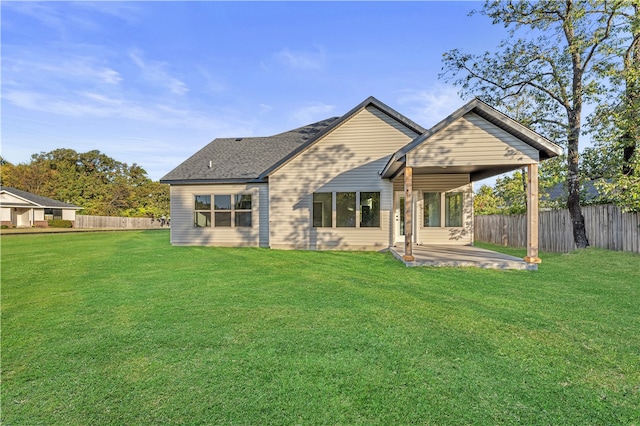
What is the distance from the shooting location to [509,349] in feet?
10.1

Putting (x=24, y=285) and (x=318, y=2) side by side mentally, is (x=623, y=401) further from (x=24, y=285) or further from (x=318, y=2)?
(x=318, y=2)

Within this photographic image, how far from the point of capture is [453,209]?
12.0 m

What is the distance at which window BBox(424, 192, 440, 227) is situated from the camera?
12.0 metres

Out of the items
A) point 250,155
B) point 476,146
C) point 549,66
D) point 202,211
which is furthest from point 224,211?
point 549,66

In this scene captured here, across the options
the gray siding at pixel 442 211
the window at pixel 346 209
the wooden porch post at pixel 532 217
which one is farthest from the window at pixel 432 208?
the wooden porch post at pixel 532 217

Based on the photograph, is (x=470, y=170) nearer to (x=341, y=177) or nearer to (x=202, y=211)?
(x=341, y=177)

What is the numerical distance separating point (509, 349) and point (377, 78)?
15501mm

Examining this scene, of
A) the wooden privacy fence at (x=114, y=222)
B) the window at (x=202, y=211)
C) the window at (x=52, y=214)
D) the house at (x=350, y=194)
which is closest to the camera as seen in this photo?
the house at (x=350, y=194)

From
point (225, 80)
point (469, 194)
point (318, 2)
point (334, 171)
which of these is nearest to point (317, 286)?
point (334, 171)

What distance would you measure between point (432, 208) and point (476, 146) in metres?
5.00

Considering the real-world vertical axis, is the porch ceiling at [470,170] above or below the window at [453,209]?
above

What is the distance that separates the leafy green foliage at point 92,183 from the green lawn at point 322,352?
43856 millimetres

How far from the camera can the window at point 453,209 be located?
11914mm

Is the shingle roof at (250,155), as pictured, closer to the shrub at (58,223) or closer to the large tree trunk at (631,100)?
the large tree trunk at (631,100)
